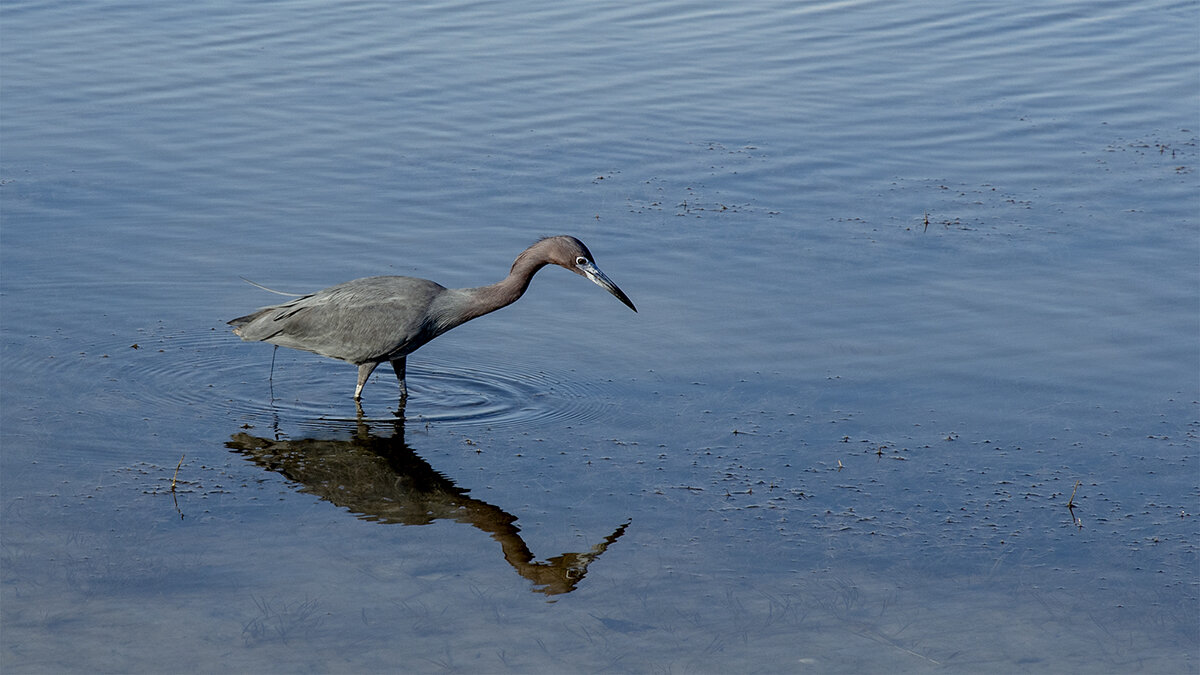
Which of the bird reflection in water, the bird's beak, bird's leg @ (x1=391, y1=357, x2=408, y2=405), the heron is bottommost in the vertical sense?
the bird reflection in water

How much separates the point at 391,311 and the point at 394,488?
1.64 meters

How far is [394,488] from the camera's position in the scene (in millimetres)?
8312

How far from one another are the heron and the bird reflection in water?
1.85 ft

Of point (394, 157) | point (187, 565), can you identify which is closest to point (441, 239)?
point (394, 157)

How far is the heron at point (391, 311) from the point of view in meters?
9.53

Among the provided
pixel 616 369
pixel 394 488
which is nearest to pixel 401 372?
pixel 616 369

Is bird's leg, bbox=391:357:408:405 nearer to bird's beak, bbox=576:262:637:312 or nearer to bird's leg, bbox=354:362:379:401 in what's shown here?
bird's leg, bbox=354:362:379:401

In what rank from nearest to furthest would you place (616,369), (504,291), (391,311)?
(391,311) → (504,291) → (616,369)

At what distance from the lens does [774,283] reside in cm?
→ 1166

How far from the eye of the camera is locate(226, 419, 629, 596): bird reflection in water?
7.45 m

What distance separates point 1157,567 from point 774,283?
4.68 metres

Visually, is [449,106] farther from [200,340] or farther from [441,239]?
[200,340]

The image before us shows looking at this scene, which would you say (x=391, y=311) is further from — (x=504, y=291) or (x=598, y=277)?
(x=598, y=277)

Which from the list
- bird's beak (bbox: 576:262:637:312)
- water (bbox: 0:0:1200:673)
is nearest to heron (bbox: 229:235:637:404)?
bird's beak (bbox: 576:262:637:312)
